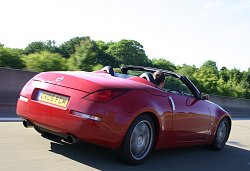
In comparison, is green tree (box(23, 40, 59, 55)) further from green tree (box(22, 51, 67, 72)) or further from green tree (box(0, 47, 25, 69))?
green tree (box(0, 47, 25, 69))

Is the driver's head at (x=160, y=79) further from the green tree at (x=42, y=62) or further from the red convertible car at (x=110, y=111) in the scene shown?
the green tree at (x=42, y=62)

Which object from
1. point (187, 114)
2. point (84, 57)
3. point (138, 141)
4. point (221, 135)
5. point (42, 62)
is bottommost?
point (221, 135)

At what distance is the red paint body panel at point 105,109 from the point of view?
5.14 m

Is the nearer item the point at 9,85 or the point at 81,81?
the point at 81,81

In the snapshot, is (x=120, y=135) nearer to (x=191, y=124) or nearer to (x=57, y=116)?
(x=57, y=116)

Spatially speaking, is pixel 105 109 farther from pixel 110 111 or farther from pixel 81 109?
pixel 81 109

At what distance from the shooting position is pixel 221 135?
807 centimetres

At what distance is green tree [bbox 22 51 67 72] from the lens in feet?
46.4

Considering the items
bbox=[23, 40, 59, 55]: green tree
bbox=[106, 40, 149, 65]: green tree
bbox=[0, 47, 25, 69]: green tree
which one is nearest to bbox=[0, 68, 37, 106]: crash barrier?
bbox=[0, 47, 25, 69]: green tree

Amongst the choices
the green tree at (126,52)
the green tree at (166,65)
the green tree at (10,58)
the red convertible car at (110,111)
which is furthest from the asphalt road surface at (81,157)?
the green tree at (126,52)

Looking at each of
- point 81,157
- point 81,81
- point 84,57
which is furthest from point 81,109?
point 84,57

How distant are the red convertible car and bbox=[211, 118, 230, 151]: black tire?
4.36ft

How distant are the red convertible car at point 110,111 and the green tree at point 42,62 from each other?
7.97m

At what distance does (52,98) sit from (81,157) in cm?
88
